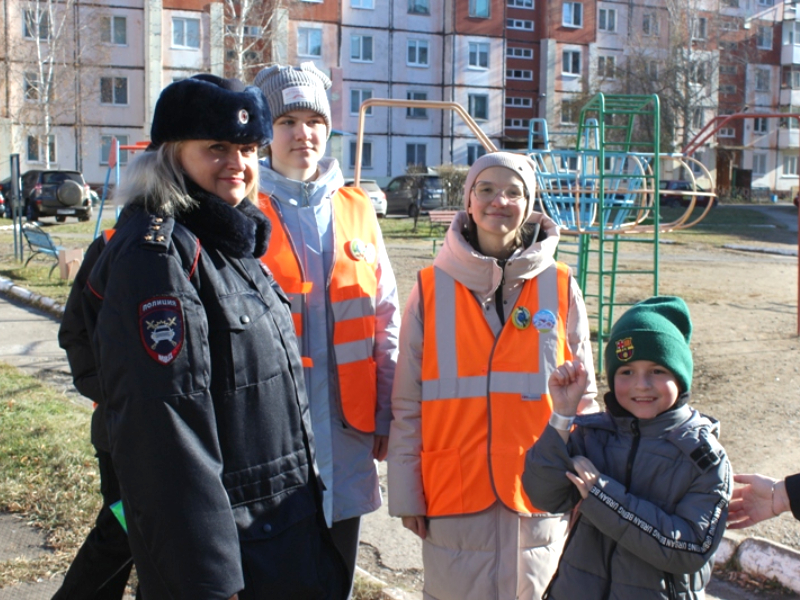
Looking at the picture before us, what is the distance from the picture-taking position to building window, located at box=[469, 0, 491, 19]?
48625mm

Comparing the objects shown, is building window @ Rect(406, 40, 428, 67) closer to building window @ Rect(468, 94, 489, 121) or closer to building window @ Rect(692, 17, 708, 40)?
building window @ Rect(468, 94, 489, 121)

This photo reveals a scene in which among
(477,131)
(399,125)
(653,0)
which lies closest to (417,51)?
(399,125)

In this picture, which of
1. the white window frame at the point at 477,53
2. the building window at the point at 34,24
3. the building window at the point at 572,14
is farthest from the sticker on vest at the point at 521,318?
the building window at the point at 572,14

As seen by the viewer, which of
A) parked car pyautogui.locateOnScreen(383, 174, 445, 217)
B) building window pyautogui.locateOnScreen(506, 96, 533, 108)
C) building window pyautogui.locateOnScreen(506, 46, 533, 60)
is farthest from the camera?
building window pyautogui.locateOnScreen(506, 96, 533, 108)

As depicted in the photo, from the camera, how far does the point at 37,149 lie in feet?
143

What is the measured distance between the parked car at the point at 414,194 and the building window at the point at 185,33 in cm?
1706

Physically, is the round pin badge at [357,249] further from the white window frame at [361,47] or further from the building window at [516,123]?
the building window at [516,123]

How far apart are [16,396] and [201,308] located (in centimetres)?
496

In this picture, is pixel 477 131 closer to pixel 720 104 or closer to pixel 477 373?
pixel 477 373

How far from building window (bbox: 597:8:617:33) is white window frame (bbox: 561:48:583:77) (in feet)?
8.74

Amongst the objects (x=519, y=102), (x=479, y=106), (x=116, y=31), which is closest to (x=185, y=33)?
(x=116, y=31)

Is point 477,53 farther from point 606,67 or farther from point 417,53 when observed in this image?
point 606,67

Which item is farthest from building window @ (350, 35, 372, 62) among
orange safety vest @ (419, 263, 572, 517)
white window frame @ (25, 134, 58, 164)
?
orange safety vest @ (419, 263, 572, 517)

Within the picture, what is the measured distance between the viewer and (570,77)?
5134cm
